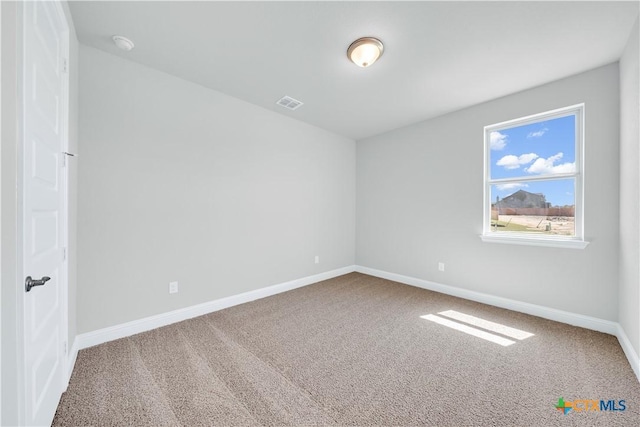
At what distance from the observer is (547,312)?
8.98 feet

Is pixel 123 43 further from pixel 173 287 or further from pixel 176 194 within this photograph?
pixel 173 287

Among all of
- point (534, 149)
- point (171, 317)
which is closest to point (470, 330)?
point (534, 149)

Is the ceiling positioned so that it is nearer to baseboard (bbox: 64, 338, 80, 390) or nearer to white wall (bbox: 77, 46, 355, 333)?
white wall (bbox: 77, 46, 355, 333)

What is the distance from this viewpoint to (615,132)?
7.75 ft

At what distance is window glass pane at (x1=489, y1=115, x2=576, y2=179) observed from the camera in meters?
2.71

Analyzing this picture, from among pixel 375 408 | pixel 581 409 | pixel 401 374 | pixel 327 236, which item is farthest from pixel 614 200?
pixel 327 236

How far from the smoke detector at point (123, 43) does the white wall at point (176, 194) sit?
0.24 m

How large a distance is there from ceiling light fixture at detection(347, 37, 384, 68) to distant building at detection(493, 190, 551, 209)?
2410mm

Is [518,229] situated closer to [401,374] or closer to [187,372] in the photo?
[401,374]

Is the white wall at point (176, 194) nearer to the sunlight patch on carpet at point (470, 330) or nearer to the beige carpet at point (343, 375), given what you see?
the beige carpet at point (343, 375)

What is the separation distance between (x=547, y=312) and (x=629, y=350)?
2.47 feet

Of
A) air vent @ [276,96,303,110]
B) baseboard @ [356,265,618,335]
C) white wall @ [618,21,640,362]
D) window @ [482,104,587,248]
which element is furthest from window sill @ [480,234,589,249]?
air vent @ [276,96,303,110]

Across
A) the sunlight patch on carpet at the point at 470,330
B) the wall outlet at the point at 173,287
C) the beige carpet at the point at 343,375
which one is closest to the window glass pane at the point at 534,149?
the beige carpet at the point at 343,375

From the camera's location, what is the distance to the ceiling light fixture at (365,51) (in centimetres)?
205
